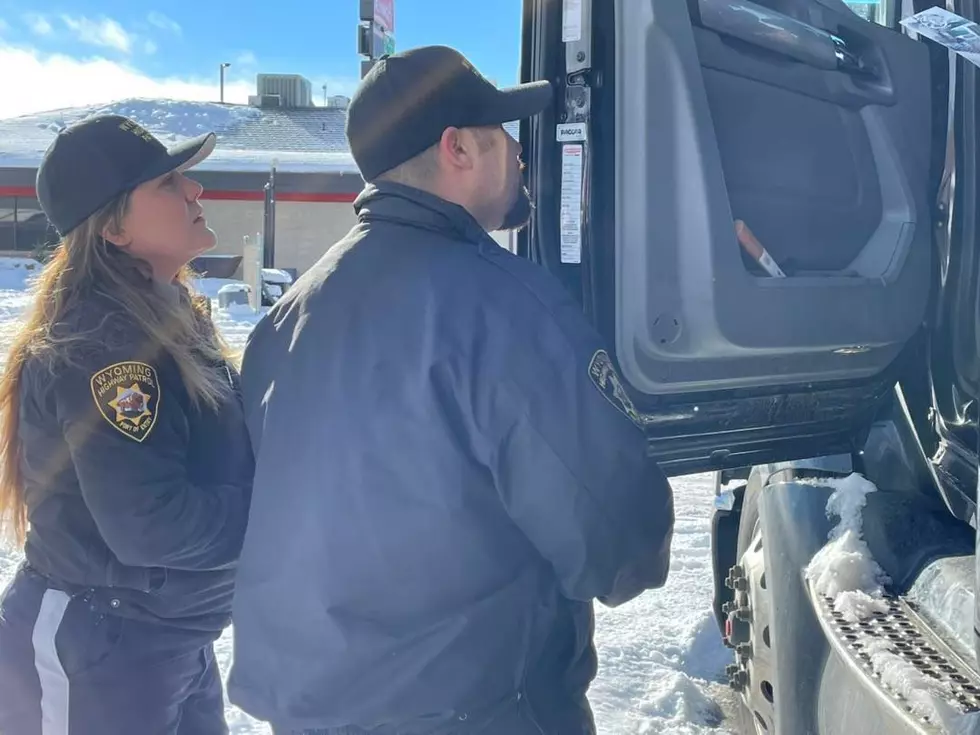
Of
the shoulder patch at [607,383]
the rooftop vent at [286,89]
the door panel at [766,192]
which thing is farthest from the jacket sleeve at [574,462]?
the rooftop vent at [286,89]

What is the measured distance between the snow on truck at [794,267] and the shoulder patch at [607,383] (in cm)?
40

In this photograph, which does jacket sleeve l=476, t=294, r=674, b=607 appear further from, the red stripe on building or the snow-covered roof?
the snow-covered roof

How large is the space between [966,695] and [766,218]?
101cm

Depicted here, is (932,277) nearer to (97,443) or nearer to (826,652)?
(826,652)

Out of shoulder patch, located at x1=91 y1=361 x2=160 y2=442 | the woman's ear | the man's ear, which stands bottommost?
shoulder patch, located at x1=91 y1=361 x2=160 y2=442

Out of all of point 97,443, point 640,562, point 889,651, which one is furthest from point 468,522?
point 97,443

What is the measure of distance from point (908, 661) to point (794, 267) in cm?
88

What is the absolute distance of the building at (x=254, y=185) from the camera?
21.0 metres

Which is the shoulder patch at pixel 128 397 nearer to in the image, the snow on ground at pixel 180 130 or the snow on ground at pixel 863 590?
the snow on ground at pixel 863 590

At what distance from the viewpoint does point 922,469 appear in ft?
6.29

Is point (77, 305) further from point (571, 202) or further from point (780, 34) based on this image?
point (780, 34)

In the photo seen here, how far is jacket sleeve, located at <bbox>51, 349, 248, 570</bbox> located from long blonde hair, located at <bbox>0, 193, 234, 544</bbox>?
0.29ft

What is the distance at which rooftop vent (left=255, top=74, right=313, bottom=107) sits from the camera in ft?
103

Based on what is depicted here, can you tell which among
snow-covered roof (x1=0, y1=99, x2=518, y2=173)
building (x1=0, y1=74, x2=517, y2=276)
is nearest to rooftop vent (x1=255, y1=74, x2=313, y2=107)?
snow-covered roof (x1=0, y1=99, x2=518, y2=173)
